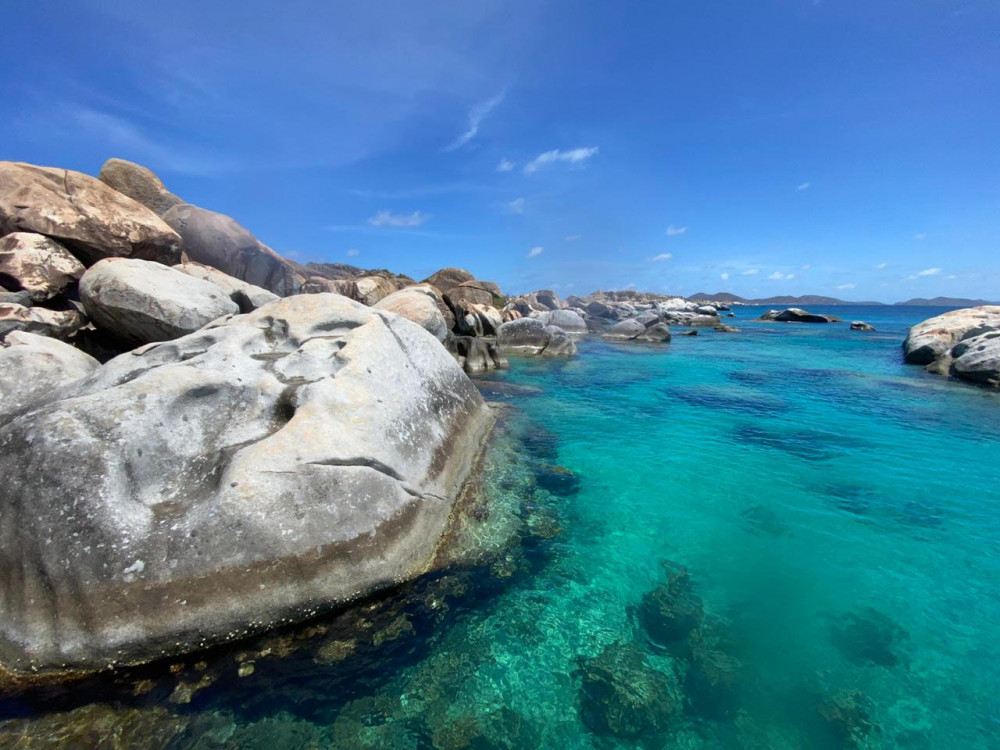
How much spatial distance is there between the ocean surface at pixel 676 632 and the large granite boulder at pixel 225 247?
1563 centimetres

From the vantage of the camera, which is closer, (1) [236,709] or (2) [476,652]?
(1) [236,709]

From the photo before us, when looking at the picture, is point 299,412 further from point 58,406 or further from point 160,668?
point 160,668

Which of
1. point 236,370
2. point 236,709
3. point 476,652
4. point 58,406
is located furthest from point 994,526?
point 58,406

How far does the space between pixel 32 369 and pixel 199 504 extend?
497 centimetres

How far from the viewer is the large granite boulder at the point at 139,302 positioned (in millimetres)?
9609

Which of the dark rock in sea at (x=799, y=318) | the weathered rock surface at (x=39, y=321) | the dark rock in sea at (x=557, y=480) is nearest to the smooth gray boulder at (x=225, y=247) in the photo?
the weathered rock surface at (x=39, y=321)

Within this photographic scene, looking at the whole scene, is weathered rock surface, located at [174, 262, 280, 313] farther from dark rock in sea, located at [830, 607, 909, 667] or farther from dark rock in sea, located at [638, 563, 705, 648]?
dark rock in sea, located at [830, 607, 909, 667]

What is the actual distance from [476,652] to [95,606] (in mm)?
3667

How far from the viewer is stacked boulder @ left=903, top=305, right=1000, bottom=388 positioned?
58.9 feet

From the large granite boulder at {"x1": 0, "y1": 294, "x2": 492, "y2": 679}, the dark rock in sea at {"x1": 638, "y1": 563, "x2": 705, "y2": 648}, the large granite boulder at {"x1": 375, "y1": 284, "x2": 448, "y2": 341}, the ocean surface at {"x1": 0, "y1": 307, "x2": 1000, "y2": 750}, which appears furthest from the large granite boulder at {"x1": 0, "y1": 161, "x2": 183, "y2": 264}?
the dark rock in sea at {"x1": 638, "y1": 563, "x2": 705, "y2": 648}

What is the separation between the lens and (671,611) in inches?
217

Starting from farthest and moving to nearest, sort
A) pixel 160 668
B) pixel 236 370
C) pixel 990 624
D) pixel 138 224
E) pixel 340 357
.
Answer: pixel 138 224 → pixel 340 357 → pixel 236 370 → pixel 990 624 → pixel 160 668

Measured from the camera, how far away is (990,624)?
209 inches

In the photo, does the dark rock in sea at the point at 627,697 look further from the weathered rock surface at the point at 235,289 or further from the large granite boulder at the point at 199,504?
the weathered rock surface at the point at 235,289
